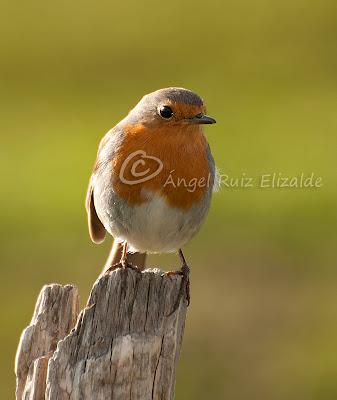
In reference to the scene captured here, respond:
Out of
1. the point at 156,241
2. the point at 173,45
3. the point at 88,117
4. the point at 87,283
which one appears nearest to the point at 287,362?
the point at 87,283

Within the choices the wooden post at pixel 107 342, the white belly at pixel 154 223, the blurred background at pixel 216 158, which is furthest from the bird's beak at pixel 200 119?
the blurred background at pixel 216 158

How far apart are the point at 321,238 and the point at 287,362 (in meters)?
2.81

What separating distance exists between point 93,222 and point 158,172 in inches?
41.8

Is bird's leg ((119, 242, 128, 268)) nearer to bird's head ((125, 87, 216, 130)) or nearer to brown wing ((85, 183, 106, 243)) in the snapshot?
brown wing ((85, 183, 106, 243))

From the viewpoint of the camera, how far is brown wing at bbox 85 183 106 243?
821 cm

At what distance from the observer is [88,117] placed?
2022 cm

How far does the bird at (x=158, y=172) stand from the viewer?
7.44 m

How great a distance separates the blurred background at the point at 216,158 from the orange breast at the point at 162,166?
4.34 metres

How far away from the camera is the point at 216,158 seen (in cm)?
1708

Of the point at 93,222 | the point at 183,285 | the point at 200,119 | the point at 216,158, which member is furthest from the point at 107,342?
the point at 216,158

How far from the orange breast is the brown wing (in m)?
0.64

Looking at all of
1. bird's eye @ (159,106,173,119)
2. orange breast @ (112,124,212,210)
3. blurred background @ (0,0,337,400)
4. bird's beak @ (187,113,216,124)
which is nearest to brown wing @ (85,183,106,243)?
orange breast @ (112,124,212,210)

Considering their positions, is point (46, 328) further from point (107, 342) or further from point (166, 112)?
point (166, 112)

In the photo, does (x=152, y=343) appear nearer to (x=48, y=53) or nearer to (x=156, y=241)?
(x=156, y=241)
